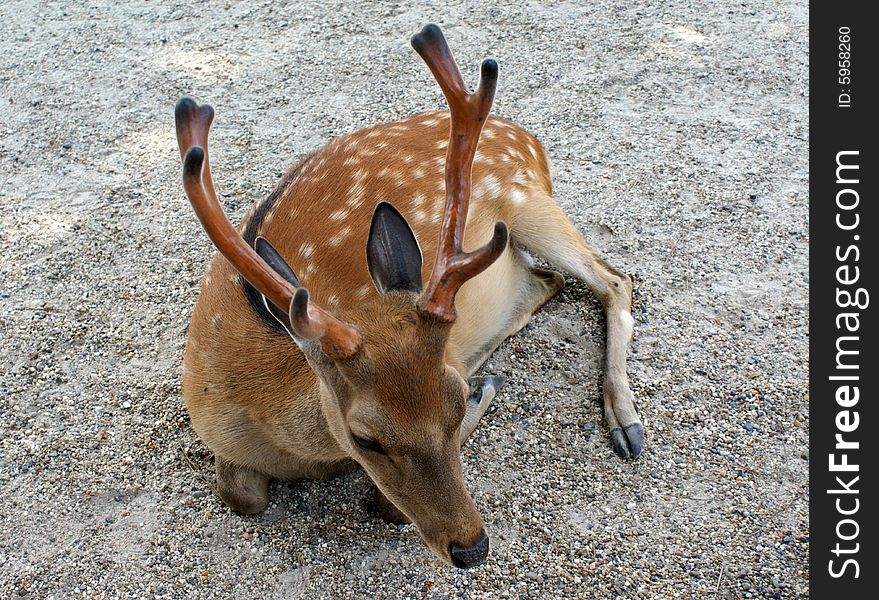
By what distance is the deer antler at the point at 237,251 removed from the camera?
79.0 inches

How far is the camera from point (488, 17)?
5605mm

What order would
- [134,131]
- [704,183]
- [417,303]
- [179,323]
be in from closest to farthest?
[417,303] < [179,323] < [704,183] < [134,131]

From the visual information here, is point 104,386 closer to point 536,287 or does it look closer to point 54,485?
point 54,485

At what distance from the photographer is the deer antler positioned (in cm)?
201

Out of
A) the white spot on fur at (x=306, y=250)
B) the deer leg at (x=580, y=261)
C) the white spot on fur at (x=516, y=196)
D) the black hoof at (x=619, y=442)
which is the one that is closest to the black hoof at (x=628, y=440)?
the black hoof at (x=619, y=442)

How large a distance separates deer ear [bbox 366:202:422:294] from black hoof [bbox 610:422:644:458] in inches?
44.6

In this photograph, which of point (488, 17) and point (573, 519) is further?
point (488, 17)

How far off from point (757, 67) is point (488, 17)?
1.68m

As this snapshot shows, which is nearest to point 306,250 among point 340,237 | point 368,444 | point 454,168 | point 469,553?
point 340,237

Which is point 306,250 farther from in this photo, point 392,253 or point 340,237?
point 392,253

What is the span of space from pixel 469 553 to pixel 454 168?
1.02 metres

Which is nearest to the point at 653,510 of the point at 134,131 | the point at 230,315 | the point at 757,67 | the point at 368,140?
the point at 230,315

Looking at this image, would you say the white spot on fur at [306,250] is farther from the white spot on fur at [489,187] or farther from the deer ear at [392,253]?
the white spot on fur at [489,187]

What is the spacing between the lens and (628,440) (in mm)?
3109
